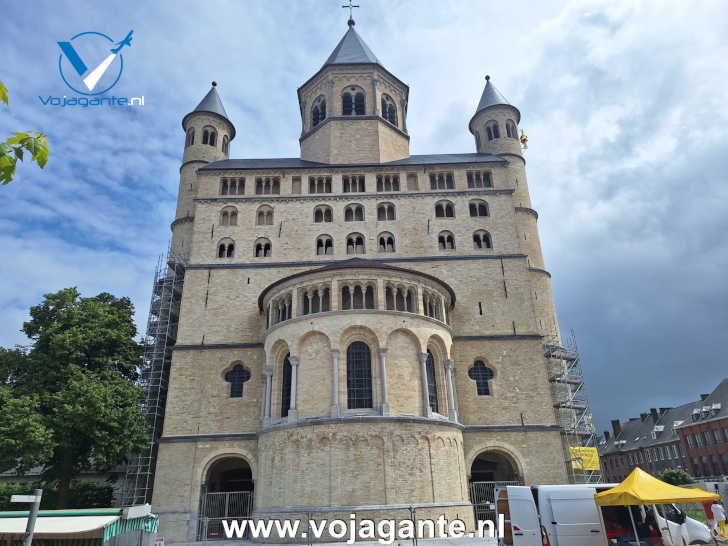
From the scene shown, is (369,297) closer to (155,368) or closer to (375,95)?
(155,368)

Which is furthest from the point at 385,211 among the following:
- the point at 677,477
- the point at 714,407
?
the point at 714,407

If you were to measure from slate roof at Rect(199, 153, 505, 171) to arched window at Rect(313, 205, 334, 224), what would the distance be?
3.00 metres

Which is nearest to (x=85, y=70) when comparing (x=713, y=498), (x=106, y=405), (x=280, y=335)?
(x=280, y=335)

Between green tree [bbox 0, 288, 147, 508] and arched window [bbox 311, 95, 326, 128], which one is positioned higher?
arched window [bbox 311, 95, 326, 128]

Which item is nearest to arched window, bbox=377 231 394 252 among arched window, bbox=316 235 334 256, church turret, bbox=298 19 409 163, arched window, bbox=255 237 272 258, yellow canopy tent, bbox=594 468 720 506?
arched window, bbox=316 235 334 256

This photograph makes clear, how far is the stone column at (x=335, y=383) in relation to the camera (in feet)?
69.5

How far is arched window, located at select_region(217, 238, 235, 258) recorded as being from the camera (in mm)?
30422

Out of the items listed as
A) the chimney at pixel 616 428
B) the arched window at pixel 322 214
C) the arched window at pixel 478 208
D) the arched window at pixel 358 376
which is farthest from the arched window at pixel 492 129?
the chimney at pixel 616 428

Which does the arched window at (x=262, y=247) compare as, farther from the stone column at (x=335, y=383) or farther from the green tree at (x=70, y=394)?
the stone column at (x=335, y=383)

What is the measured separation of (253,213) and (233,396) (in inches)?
465

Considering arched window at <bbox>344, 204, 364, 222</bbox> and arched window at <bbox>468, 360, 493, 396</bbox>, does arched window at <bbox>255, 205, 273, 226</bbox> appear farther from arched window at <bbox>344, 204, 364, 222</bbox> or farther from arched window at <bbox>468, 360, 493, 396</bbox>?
arched window at <bbox>468, 360, 493, 396</bbox>

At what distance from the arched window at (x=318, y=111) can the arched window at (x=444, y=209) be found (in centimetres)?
1269

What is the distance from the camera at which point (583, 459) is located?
27.2 m

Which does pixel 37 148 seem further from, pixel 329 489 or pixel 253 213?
pixel 253 213
